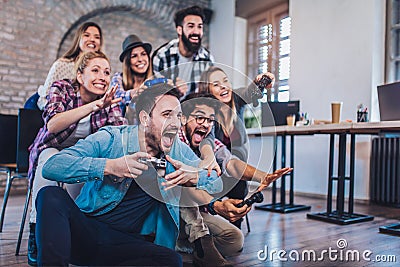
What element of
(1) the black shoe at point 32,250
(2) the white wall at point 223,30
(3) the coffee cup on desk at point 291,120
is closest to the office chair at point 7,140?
(1) the black shoe at point 32,250

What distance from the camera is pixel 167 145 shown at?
4.33 feet

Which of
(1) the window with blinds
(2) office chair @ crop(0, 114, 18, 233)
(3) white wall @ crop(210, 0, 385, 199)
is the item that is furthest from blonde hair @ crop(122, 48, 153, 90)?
(1) the window with blinds

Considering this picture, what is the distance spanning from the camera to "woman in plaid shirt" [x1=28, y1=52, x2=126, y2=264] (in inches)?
64.1

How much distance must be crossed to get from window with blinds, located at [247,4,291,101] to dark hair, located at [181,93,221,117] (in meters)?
3.56

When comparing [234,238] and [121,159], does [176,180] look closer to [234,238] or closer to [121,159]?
[121,159]

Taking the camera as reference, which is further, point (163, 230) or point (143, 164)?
point (163, 230)

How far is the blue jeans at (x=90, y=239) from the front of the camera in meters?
1.28

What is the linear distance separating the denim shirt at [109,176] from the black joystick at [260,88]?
27 cm

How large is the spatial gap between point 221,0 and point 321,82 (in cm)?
216

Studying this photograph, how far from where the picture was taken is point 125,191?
1412 mm

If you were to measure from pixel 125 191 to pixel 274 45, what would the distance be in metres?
4.22

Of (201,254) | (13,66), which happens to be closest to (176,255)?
(201,254)

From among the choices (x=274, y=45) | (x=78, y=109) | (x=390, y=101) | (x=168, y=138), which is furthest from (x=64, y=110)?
Answer: (x=274, y=45)

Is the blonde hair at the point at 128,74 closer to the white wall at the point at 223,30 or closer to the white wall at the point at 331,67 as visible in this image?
the white wall at the point at 331,67
